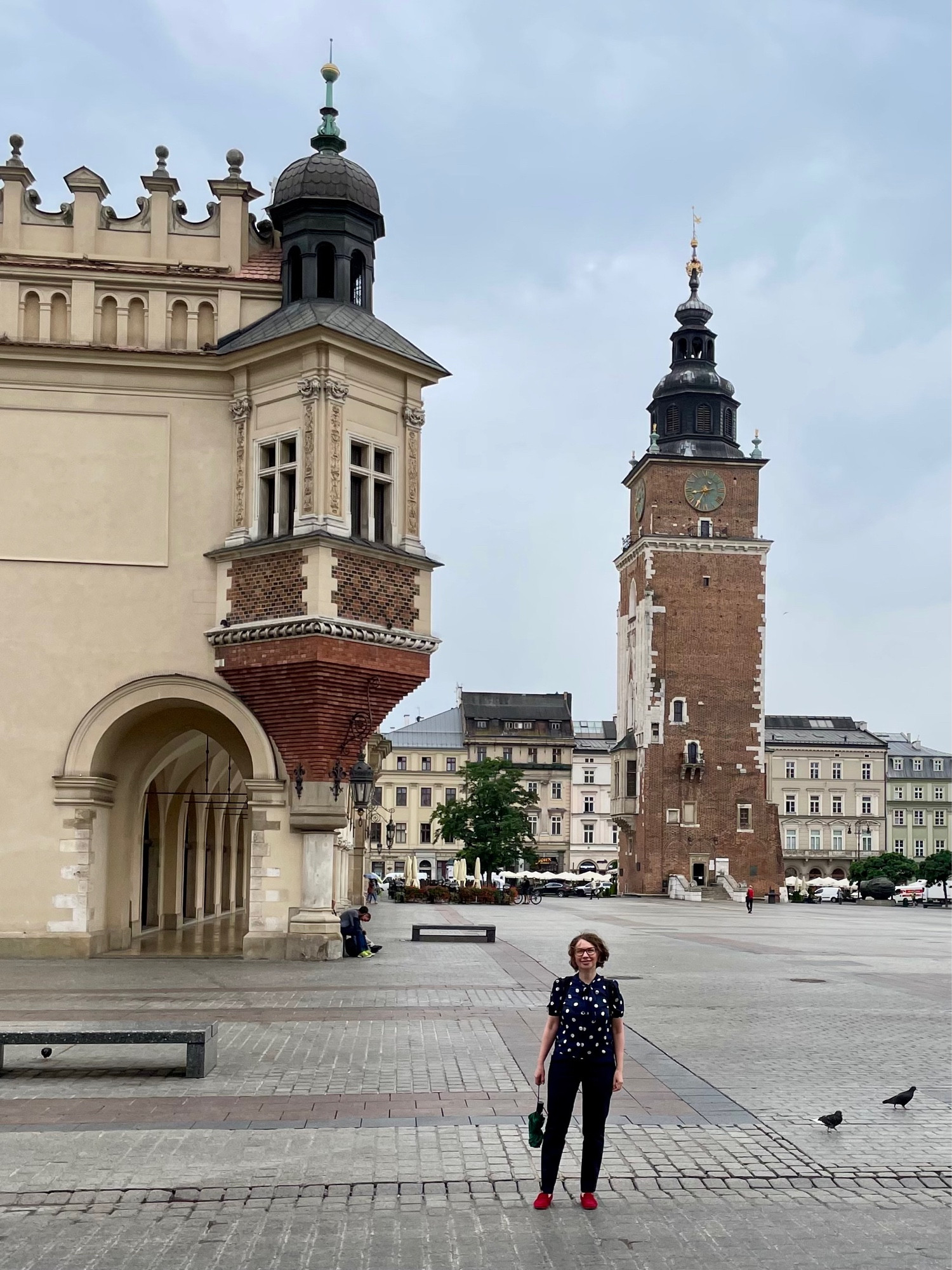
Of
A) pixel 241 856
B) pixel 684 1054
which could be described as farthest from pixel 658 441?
pixel 684 1054

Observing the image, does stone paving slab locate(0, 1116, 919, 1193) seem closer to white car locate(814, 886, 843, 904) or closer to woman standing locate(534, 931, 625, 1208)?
woman standing locate(534, 931, 625, 1208)

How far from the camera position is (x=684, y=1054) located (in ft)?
40.4

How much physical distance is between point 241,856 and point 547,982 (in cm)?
2447

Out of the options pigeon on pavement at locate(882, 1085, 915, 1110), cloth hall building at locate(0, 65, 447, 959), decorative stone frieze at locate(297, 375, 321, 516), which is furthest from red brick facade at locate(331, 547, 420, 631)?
pigeon on pavement at locate(882, 1085, 915, 1110)

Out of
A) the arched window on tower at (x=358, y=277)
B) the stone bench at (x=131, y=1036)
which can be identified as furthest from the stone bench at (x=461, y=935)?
the stone bench at (x=131, y=1036)

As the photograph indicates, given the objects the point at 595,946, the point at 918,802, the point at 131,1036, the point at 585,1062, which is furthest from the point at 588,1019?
the point at 918,802

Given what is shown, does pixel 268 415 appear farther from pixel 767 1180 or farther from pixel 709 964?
pixel 767 1180

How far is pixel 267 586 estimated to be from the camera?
21500 millimetres

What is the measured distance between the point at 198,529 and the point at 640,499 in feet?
224

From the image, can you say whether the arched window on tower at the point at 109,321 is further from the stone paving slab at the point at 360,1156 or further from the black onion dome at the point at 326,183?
the stone paving slab at the point at 360,1156

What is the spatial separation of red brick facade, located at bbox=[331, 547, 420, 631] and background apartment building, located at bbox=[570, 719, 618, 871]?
3493 inches

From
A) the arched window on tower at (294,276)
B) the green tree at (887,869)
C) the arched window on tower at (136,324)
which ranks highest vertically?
the arched window on tower at (294,276)

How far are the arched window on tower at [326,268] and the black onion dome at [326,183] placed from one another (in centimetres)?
85

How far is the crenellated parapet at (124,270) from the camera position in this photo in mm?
22719
